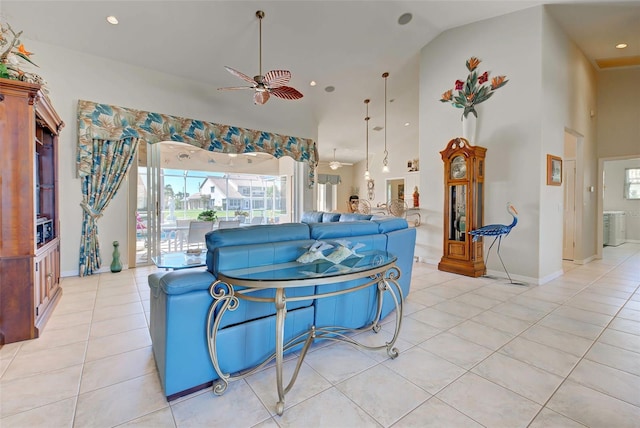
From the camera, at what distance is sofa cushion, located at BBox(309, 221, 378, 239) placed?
2.40 m

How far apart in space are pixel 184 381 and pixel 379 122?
25.0ft

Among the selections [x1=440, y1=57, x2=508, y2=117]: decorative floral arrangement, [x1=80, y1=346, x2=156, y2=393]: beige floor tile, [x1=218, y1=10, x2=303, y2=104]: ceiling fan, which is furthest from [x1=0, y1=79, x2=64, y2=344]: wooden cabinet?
[x1=440, y1=57, x2=508, y2=117]: decorative floral arrangement

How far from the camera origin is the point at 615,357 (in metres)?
2.13

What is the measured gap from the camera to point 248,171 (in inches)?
297

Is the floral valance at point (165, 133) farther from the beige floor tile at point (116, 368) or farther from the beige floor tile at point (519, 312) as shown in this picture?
the beige floor tile at point (519, 312)

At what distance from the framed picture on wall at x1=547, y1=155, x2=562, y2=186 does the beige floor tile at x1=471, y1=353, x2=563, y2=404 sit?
3261mm

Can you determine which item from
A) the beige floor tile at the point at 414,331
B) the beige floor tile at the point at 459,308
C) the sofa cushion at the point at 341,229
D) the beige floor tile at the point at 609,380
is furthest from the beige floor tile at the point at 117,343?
the beige floor tile at the point at 609,380

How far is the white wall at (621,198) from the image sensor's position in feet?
25.1

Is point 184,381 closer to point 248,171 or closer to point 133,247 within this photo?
point 133,247

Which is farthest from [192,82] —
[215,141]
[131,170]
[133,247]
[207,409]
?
[207,409]

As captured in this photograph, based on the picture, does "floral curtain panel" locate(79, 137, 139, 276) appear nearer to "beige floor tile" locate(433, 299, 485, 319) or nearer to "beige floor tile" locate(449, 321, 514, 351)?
"beige floor tile" locate(433, 299, 485, 319)

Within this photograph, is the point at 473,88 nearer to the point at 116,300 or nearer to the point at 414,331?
the point at 414,331

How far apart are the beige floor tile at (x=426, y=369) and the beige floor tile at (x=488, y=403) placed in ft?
0.19

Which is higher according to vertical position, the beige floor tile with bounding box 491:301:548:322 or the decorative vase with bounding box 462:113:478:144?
the decorative vase with bounding box 462:113:478:144
